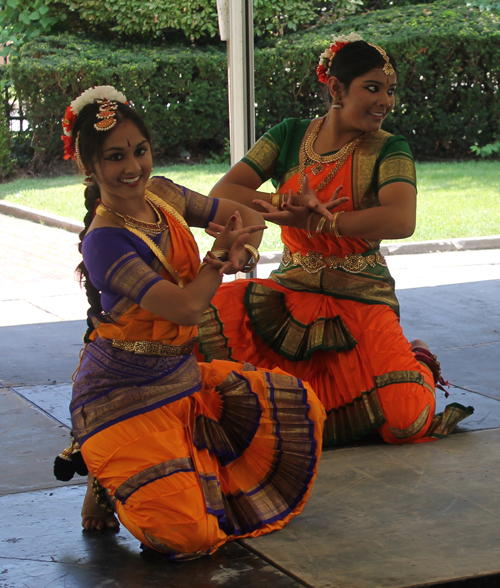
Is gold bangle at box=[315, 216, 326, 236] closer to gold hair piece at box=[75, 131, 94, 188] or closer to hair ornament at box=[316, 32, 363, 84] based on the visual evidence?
hair ornament at box=[316, 32, 363, 84]

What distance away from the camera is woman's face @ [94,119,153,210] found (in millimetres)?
2287

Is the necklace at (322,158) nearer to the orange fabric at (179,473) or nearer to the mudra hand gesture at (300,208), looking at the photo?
the mudra hand gesture at (300,208)

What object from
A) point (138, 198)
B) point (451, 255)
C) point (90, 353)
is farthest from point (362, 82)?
point (451, 255)

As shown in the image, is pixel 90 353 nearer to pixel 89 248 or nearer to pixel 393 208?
pixel 89 248

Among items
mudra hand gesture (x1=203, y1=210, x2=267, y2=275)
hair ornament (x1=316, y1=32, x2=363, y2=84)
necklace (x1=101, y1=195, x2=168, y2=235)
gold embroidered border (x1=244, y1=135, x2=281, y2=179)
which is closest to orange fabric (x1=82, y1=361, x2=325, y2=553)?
mudra hand gesture (x1=203, y1=210, x2=267, y2=275)

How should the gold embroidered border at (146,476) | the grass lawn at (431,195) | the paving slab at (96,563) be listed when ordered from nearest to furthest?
the paving slab at (96,563)
the gold embroidered border at (146,476)
the grass lawn at (431,195)

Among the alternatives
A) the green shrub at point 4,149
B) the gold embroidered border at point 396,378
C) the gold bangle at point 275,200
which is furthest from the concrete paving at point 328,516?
the green shrub at point 4,149

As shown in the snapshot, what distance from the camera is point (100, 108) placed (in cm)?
231

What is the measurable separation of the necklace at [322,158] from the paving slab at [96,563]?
138cm

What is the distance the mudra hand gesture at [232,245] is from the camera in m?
2.27

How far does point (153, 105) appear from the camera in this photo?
1255 centimetres

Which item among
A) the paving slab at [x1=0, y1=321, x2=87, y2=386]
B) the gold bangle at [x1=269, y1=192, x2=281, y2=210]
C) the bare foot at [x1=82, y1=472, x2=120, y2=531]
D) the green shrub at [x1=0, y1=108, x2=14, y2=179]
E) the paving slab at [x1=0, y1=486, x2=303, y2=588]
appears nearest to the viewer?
the paving slab at [x1=0, y1=486, x2=303, y2=588]

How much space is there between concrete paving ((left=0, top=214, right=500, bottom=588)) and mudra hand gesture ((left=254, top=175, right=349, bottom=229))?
806 mm

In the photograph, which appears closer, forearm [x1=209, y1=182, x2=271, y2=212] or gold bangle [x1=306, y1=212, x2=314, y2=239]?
gold bangle [x1=306, y1=212, x2=314, y2=239]
